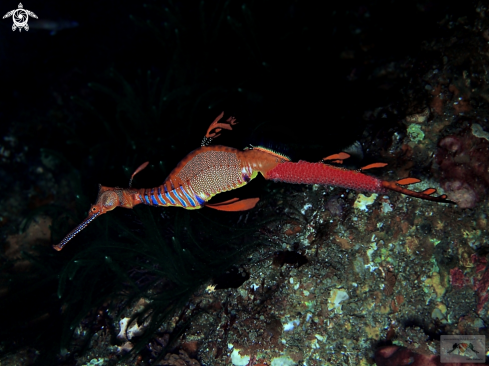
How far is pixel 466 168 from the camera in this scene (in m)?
2.53

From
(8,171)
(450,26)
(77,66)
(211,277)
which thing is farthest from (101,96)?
Result: (450,26)

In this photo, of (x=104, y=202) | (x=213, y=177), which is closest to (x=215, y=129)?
(x=213, y=177)

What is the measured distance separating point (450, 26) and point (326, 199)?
227cm

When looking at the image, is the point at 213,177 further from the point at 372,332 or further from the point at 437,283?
the point at 437,283

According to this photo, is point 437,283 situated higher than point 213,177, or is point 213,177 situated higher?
point 213,177

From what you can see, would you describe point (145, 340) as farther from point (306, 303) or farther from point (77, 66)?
point (77, 66)
